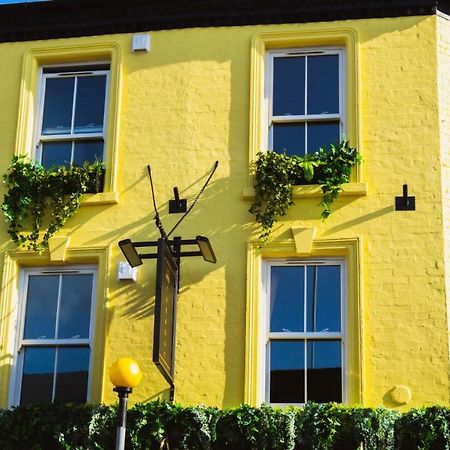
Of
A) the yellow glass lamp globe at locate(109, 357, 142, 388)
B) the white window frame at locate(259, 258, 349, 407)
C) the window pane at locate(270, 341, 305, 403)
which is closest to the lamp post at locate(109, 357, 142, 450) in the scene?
the yellow glass lamp globe at locate(109, 357, 142, 388)

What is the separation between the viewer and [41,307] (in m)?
13.3

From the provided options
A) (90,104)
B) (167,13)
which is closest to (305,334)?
(90,104)

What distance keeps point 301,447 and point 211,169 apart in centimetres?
357

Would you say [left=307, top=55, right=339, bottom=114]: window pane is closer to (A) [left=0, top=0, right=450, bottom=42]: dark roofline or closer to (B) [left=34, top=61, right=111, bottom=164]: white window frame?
(A) [left=0, top=0, right=450, bottom=42]: dark roofline

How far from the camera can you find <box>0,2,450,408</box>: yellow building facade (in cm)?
1241

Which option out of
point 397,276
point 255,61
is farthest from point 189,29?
point 397,276

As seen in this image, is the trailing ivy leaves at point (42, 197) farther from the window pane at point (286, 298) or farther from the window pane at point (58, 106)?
the window pane at point (286, 298)

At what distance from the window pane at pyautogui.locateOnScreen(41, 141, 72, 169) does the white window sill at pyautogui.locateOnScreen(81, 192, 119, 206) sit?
724 mm

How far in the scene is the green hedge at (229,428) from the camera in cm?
1133

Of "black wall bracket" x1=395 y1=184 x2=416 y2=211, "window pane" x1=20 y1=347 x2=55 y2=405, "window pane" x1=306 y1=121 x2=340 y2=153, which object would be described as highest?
"window pane" x1=306 y1=121 x2=340 y2=153

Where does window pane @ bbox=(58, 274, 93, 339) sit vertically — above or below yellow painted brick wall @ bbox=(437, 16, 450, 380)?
below

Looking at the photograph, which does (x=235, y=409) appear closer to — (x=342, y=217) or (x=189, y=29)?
(x=342, y=217)

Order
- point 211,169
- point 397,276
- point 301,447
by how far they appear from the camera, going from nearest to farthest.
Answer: point 301,447 < point 397,276 < point 211,169

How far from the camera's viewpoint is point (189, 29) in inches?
562
